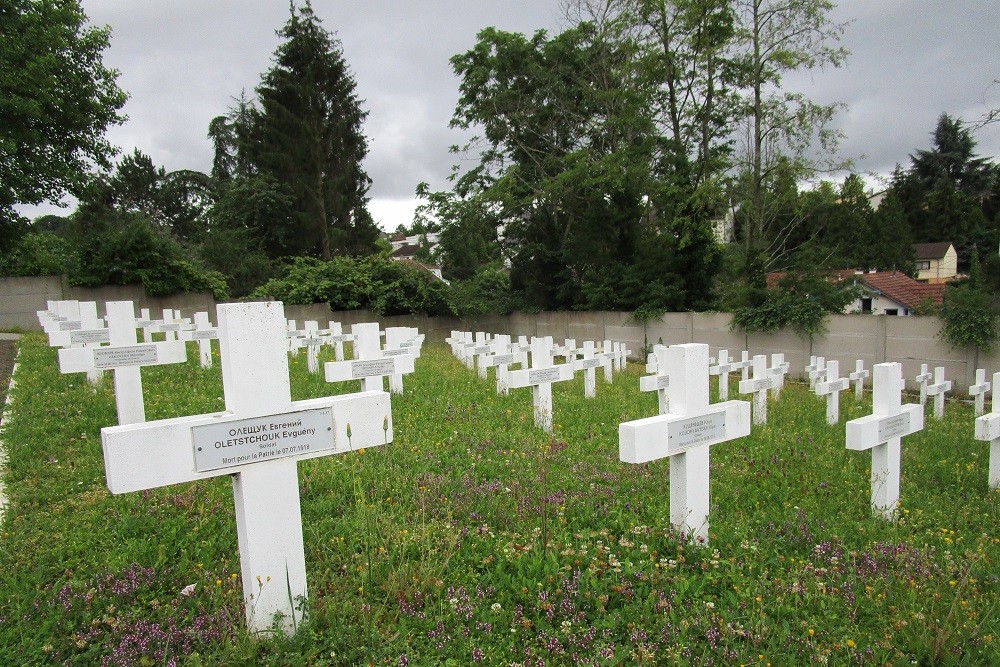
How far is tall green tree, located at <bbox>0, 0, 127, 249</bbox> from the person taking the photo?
1616 cm

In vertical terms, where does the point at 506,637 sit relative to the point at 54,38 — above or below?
below

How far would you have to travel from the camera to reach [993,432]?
17.7 feet

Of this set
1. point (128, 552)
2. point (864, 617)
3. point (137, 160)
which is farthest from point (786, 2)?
point (137, 160)

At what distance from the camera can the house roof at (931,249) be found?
48.6m

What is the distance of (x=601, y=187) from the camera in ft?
66.6

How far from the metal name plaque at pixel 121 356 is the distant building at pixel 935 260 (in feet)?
171

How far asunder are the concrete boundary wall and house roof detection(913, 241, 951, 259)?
36.6 metres

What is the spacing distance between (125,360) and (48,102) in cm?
1487

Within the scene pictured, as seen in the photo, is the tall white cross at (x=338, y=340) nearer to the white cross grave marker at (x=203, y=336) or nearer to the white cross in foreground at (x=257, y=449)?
the white cross grave marker at (x=203, y=336)

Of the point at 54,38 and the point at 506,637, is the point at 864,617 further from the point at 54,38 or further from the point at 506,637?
the point at 54,38

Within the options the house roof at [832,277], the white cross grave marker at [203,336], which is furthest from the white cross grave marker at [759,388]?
the house roof at [832,277]

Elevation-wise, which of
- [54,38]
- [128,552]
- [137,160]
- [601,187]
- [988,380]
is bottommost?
[988,380]

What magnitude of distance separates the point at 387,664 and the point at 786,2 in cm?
1940

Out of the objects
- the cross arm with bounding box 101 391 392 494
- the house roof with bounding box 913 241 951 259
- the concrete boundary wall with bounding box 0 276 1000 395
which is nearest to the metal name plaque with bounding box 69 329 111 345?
the cross arm with bounding box 101 391 392 494
